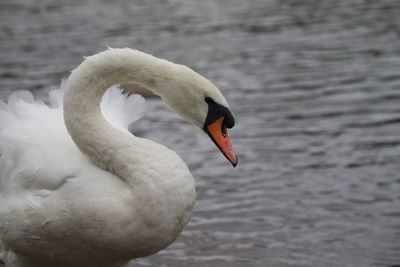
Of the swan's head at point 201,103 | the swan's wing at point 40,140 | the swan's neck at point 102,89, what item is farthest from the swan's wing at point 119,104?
the swan's head at point 201,103

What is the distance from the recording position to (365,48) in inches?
455

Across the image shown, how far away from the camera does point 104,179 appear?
374cm

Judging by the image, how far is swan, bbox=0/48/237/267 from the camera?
3.58 m

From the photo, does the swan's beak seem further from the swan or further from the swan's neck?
the swan's neck

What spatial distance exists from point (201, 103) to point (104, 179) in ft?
2.37

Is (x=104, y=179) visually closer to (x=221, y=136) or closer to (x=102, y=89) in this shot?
(x=102, y=89)

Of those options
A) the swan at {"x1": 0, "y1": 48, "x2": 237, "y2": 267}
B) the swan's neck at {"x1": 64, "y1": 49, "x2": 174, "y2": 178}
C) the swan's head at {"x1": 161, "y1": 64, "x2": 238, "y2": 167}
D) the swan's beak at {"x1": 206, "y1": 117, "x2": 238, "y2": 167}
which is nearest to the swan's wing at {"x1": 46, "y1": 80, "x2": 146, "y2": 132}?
the swan at {"x1": 0, "y1": 48, "x2": 237, "y2": 267}

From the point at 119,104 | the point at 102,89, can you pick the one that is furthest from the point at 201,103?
the point at 119,104

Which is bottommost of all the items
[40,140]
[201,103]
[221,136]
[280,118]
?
[280,118]

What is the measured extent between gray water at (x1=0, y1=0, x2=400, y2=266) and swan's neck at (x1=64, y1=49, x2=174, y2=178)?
1645 mm

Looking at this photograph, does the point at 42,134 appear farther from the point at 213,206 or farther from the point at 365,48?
the point at 365,48

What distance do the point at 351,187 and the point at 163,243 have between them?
3.01 m

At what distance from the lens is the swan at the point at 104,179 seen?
3578 millimetres

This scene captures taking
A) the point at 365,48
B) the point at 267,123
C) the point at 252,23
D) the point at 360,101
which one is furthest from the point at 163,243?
the point at 252,23
